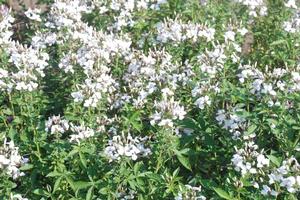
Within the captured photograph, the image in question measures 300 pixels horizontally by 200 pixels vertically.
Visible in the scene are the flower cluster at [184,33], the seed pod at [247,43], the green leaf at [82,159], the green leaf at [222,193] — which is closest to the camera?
the green leaf at [222,193]

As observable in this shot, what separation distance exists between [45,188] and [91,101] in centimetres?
78

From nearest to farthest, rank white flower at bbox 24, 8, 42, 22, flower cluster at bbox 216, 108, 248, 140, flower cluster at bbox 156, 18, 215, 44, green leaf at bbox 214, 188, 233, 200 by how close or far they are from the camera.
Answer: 1. green leaf at bbox 214, 188, 233, 200
2. flower cluster at bbox 216, 108, 248, 140
3. flower cluster at bbox 156, 18, 215, 44
4. white flower at bbox 24, 8, 42, 22

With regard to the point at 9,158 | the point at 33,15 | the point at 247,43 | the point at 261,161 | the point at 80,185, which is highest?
the point at 33,15

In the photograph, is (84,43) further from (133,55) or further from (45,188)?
(45,188)

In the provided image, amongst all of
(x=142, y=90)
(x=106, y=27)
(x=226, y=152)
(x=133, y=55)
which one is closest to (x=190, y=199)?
(x=226, y=152)

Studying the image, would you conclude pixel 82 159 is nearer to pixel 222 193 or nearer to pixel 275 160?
pixel 222 193

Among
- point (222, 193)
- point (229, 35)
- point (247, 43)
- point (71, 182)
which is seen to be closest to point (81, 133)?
point (71, 182)

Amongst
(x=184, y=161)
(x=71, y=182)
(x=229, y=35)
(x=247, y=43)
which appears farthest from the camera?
(x=247, y=43)

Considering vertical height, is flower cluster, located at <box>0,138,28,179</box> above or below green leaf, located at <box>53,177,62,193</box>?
above

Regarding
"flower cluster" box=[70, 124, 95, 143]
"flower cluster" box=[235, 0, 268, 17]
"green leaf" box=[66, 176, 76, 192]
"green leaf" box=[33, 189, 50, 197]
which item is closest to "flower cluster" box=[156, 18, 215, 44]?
"flower cluster" box=[235, 0, 268, 17]

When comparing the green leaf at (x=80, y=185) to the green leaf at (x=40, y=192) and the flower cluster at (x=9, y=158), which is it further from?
the flower cluster at (x=9, y=158)

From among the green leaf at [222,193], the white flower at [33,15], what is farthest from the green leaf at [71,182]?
the white flower at [33,15]

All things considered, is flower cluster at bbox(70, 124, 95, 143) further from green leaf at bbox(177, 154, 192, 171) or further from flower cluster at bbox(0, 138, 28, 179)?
green leaf at bbox(177, 154, 192, 171)

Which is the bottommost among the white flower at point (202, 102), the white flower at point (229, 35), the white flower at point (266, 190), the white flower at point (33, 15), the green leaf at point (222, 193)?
the green leaf at point (222, 193)
